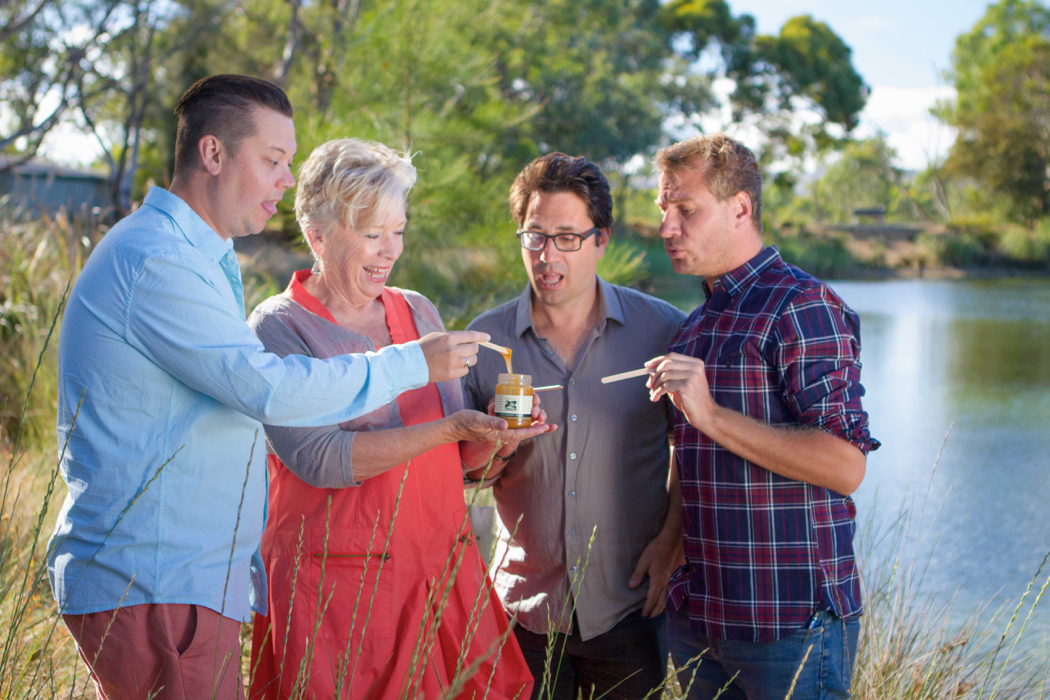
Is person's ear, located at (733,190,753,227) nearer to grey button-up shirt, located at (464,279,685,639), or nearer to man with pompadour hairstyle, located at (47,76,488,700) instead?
grey button-up shirt, located at (464,279,685,639)

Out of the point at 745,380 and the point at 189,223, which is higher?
the point at 189,223

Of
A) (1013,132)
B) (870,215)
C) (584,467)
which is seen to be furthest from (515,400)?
(870,215)

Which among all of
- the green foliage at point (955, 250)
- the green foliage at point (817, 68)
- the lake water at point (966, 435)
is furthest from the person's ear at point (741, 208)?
the green foliage at point (817, 68)

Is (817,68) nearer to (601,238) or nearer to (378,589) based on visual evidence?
(601,238)

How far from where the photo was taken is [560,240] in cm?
244

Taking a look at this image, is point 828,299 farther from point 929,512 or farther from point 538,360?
point 929,512

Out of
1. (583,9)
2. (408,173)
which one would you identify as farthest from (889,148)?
(408,173)

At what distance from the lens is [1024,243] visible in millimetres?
23172

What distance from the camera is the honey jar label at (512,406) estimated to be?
6.95 ft

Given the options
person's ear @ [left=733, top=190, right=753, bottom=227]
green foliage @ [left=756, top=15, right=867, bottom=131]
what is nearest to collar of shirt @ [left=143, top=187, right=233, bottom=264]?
person's ear @ [left=733, top=190, right=753, bottom=227]

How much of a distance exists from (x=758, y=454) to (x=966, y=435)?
854cm

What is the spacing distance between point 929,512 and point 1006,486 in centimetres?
102

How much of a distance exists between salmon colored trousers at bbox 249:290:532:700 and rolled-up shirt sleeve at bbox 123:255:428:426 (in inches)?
15.1

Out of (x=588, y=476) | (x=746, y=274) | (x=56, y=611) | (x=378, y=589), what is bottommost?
(x=56, y=611)
